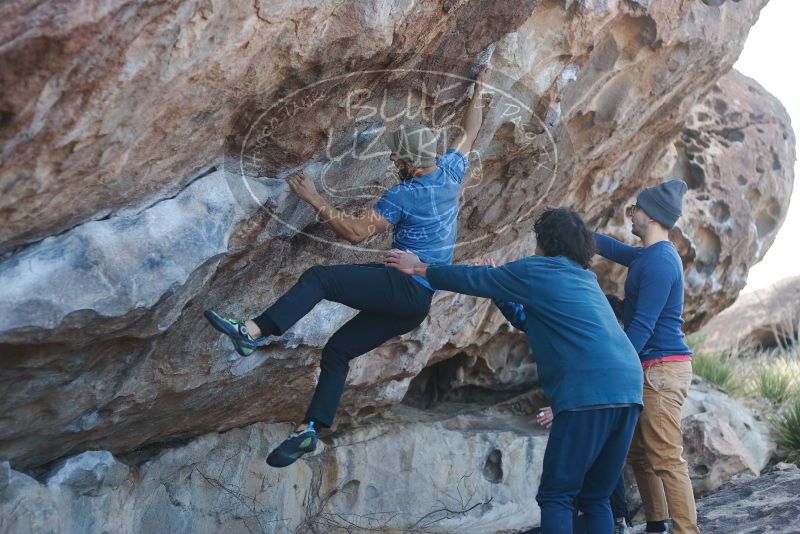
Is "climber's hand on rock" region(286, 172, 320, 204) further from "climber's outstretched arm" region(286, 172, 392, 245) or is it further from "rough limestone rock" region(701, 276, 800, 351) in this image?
A: "rough limestone rock" region(701, 276, 800, 351)

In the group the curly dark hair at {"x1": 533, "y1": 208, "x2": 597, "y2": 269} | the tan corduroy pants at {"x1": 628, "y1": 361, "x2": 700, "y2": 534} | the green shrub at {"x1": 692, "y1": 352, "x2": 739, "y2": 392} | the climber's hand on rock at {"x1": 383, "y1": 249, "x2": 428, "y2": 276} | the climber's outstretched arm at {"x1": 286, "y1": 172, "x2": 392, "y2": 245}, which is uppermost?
the curly dark hair at {"x1": 533, "y1": 208, "x2": 597, "y2": 269}

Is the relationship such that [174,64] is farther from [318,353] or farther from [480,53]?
[318,353]

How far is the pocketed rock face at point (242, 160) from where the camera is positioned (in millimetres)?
3701

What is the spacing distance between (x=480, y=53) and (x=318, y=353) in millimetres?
2192

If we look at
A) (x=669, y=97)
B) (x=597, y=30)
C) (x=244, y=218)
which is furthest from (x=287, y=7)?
(x=669, y=97)

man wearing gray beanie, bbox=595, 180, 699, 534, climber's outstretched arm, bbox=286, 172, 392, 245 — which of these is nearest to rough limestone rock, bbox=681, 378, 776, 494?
man wearing gray beanie, bbox=595, 180, 699, 534

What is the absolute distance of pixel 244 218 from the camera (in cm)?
472

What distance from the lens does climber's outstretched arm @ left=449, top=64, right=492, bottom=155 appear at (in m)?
5.13

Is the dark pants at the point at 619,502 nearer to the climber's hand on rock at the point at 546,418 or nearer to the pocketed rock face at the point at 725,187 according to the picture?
the climber's hand on rock at the point at 546,418

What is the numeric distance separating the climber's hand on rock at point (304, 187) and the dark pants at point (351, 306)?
366 mm

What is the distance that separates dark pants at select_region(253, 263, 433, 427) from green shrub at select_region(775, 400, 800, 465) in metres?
5.27

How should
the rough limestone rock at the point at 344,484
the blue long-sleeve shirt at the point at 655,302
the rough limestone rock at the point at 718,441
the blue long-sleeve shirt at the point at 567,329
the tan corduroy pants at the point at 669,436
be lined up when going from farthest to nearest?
the rough limestone rock at the point at 718,441 < the rough limestone rock at the point at 344,484 < the tan corduroy pants at the point at 669,436 < the blue long-sleeve shirt at the point at 655,302 < the blue long-sleeve shirt at the point at 567,329

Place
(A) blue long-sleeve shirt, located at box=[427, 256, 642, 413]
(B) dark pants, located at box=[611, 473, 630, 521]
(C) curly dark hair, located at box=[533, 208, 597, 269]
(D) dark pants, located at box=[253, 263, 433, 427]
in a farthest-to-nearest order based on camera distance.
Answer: (B) dark pants, located at box=[611, 473, 630, 521] < (D) dark pants, located at box=[253, 263, 433, 427] < (C) curly dark hair, located at box=[533, 208, 597, 269] < (A) blue long-sleeve shirt, located at box=[427, 256, 642, 413]

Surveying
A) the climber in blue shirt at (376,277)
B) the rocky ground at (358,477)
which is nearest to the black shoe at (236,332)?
the climber in blue shirt at (376,277)
